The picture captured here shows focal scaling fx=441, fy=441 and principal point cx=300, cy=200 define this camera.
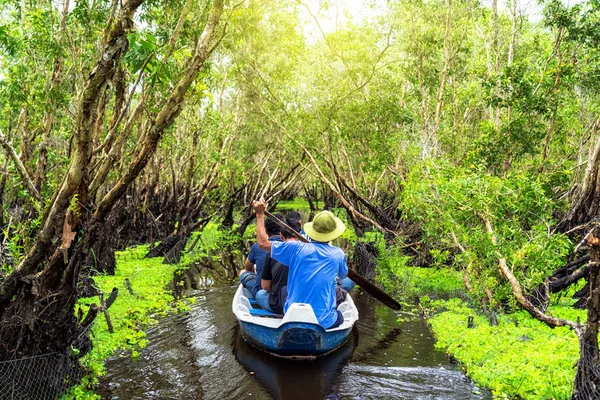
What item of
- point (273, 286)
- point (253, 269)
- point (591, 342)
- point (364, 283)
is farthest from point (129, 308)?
point (591, 342)

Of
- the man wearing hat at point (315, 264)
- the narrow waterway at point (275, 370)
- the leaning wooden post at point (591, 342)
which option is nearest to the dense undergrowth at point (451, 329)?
the narrow waterway at point (275, 370)

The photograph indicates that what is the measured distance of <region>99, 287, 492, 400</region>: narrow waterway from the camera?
5375 millimetres

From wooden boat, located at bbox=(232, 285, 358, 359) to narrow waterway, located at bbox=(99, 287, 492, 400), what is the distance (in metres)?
0.16

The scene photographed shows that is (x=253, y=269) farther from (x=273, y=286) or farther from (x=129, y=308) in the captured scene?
(x=129, y=308)

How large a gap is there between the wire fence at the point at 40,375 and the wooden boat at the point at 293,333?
229cm

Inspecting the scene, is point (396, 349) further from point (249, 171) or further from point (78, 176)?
point (249, 171)

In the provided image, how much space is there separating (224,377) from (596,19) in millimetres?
9651

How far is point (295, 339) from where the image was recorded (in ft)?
19.4

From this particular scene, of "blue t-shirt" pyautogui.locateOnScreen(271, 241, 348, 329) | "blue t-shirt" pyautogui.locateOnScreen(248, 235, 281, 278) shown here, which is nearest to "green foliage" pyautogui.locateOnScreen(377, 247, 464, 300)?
"blue t-shirt" pyautogui.locateOnScreen(248, 235, 281, 278)

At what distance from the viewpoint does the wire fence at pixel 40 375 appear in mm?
4055

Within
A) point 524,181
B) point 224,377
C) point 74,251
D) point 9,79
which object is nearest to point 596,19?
point 524,181

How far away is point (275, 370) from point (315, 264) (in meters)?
1.56

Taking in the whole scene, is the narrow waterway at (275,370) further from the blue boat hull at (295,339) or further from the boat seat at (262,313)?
the boat seat at (262,313)

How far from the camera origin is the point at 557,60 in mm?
9703
